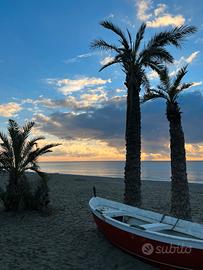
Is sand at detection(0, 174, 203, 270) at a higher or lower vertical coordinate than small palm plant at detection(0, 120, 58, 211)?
lower

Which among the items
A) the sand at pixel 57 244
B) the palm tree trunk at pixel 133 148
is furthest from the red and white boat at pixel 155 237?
the palm tree trunk at pixel 133 148

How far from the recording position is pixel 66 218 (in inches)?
621

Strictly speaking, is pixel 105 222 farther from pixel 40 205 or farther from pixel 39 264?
pixel 40 205

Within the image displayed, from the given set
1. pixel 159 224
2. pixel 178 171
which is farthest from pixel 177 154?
pixel 159 224

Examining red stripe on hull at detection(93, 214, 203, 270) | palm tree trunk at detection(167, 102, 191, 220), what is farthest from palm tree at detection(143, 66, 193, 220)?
red stripe on hull at detection(93, 214, 203, 270)

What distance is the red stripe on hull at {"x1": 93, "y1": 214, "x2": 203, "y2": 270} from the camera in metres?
9.19

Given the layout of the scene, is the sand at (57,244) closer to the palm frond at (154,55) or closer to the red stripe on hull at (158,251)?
the red stripe on hull at (158,251)

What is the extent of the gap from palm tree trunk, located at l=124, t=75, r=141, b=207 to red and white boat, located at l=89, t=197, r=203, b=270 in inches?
83.8

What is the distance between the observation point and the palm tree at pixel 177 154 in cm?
1490

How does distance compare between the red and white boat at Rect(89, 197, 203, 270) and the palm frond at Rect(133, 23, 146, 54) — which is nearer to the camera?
the red and white boat at Rect(89, 197, 203, 270)

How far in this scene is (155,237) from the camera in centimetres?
975

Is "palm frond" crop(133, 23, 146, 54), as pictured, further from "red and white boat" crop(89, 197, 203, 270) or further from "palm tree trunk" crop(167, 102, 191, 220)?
"red and white boat" crop(89, 197, 203, 270)

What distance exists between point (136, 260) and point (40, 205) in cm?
683

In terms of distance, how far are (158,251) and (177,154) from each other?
5835mm
